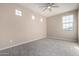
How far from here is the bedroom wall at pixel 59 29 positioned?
9.19 feet

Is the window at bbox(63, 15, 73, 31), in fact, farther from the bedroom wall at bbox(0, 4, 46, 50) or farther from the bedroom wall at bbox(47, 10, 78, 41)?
the bedroom wall at bbox(0, 4, 46, 50)

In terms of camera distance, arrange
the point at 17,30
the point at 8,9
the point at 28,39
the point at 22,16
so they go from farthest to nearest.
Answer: the point at 28,39, the point at 22,16, the point at 17,30, the point at 8,9

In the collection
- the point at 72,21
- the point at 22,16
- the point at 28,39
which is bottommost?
the point at 28,39

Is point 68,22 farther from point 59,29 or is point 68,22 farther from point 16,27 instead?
point 16,27

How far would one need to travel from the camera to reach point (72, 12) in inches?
108

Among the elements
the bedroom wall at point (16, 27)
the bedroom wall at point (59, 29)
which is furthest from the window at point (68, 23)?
the bedroom wall at point (16, 27)

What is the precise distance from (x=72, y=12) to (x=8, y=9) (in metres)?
2.97

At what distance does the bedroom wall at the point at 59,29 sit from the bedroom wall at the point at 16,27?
468 mm

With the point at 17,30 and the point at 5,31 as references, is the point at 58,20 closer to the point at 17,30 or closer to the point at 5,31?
the point at 17,30

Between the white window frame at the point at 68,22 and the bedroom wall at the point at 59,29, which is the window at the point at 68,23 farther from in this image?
the bedroom wall at the point at 59,29

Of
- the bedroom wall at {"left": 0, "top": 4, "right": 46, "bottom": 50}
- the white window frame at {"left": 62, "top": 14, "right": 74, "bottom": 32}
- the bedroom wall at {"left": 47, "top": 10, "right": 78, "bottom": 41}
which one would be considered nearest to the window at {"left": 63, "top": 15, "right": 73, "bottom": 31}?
the white window frame at {"left": 62, "top": 14, "right": 74, "bottom": 32}

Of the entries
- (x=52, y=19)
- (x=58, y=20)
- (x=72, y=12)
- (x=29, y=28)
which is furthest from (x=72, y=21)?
(x=29, y=28)

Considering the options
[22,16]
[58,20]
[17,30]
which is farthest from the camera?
[22,16]

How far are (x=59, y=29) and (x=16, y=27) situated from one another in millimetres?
2312
